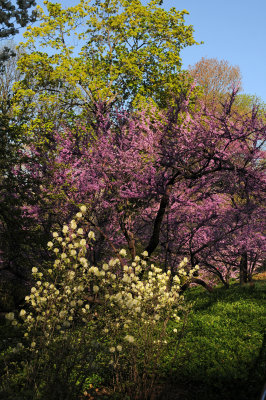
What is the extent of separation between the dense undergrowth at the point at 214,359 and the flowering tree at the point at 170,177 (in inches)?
65.8

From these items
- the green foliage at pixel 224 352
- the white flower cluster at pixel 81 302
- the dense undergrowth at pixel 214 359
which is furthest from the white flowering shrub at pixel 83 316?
the green foliage at pixel 224 352

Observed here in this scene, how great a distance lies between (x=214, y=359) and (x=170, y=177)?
3.96 m

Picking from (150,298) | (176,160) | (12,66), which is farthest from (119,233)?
(12,66)

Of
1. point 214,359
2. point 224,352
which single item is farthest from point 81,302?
point 224,352

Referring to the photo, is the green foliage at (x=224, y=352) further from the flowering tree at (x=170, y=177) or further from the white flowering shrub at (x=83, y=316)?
the flowering tree at (x=170, y=177)

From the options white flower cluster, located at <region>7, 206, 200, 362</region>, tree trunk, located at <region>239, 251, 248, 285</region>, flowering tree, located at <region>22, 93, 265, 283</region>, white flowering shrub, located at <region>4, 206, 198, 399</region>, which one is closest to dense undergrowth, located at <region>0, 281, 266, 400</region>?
white flowering shrub, located at <region>4, 206, 198, 399</region>

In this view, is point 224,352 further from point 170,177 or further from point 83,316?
point 170,177

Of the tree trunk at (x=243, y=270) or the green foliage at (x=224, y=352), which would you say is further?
the tree trunk at (x=243, y=270)

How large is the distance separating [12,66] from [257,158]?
70.2 ft

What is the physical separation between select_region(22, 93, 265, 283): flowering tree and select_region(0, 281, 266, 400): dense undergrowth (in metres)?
1.67

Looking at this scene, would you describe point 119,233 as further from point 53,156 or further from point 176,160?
point 176,160

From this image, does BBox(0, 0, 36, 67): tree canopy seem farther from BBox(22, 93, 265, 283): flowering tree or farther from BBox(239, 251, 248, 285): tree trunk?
BBox(239, 251, 248, 285): tree trunk

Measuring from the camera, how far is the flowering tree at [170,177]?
23.3 ft

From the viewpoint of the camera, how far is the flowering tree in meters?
7.09
